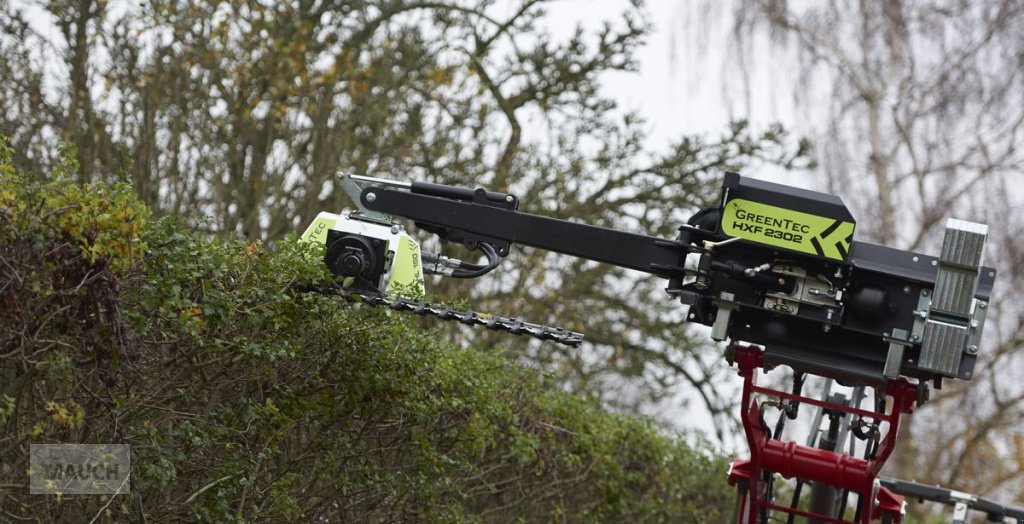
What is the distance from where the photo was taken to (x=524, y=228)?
568 centimetres

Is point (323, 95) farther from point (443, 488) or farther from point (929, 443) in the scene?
point (929, 443)

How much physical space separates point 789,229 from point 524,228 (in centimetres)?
109

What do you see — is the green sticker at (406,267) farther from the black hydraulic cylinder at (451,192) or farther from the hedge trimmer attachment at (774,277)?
the black hydraulic cylinder at (451,192)

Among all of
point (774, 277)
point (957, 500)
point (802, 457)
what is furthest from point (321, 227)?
point (957, 500)

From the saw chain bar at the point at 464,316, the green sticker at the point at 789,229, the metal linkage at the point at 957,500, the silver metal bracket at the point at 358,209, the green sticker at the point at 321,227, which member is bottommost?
the metal linkage at the point at 957,500

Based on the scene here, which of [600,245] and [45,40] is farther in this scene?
[45,40]

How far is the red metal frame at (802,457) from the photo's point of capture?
5531mm

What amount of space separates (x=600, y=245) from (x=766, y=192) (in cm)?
73

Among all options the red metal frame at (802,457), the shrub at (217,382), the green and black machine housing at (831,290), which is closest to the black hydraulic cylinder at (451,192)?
the shrub at (217,382)

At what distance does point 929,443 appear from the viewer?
74.6ft

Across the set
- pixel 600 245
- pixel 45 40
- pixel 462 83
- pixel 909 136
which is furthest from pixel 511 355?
pixel 909 136

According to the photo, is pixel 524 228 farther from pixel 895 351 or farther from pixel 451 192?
pixel 895 351

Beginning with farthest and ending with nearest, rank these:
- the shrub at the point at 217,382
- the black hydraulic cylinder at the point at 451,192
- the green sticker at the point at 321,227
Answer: the black hydraulic cylinder at the point at 451,192 → the green sticker at the point at 321,227 → the shrub at the point at 217,382

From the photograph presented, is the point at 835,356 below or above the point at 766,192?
below
